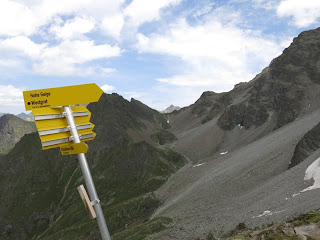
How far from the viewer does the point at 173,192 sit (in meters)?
105

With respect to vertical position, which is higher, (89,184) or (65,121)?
(65,121)

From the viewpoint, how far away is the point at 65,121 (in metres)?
7.75

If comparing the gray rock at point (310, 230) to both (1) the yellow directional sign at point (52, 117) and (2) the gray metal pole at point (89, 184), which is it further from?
(1) the yellow directional sign at point (52, 117)

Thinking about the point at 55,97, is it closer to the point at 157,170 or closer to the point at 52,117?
the point at 52,117

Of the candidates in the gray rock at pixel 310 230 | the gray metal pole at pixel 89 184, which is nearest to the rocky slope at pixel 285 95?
the gray rock at pixel 310 230

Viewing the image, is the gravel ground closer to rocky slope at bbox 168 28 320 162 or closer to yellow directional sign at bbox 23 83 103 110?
yellow directional sign at bbox 23 83 103 110

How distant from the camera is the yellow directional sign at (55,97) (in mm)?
7496

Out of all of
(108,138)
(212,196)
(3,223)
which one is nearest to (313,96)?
(212,196)

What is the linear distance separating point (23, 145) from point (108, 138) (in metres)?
71.1

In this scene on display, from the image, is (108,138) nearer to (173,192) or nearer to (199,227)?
(173,192)

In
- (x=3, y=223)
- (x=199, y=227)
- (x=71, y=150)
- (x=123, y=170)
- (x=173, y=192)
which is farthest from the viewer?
(x=123, y=170)

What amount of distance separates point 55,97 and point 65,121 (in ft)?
2.51

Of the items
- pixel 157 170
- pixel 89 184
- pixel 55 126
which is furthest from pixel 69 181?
pixel 89 184

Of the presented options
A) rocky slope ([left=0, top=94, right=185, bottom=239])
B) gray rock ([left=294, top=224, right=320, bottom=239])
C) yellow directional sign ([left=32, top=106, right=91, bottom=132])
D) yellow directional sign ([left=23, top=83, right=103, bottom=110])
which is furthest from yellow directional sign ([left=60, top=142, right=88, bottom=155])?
rocky slope ([left=0, top=94, right=185, bottom=239])
